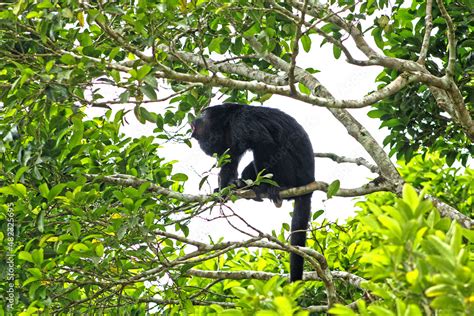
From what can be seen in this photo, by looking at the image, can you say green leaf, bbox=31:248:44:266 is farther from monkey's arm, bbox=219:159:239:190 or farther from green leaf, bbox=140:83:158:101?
monkey's arm, bbox=219:159:239:190

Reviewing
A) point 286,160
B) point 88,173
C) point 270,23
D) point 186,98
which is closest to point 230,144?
point 286,160

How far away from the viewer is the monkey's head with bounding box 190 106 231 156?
6.36 metres

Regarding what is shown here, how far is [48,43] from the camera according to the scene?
445 centimetres

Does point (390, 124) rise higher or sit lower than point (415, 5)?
lower

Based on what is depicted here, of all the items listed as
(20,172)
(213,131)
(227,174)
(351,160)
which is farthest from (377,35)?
(20,172)

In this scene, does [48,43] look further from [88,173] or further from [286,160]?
[286,160]

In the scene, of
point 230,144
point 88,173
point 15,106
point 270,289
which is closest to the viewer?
point 270,289

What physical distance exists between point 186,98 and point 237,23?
0.71 m

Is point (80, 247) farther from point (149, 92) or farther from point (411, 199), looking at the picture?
point (411, 199)

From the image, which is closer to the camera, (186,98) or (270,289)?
(270,289)

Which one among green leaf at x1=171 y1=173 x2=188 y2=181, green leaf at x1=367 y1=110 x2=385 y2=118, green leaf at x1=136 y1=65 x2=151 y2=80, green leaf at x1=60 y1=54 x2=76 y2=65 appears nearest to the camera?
green leaf at x1=136 y1=65 x2=151 y2=80

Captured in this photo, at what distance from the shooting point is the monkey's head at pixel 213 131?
20.9 feet

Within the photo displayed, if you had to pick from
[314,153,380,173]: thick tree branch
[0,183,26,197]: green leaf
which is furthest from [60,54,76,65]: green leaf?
[314,153,380,173]: thick tree branch

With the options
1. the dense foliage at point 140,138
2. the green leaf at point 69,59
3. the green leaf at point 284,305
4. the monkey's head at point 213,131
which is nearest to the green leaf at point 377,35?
the dense foliage at point 140,138
